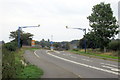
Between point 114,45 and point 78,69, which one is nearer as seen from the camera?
point 78,69

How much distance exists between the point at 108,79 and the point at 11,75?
5.74 m

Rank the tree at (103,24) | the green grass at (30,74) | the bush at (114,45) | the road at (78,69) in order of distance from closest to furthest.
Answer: the green grass at (30,74)
the road at (78,69)
the tree at (103,24)
the bush at (114,45)

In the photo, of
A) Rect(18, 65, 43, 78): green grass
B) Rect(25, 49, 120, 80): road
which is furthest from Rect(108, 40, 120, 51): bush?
Rect(18, 65, 43, 78): green grass

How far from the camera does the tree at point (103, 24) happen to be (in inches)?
1901

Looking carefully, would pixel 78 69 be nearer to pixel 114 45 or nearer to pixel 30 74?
pixel 30 74

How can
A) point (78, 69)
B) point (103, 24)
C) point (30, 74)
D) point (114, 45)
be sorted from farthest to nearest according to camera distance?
point (114, 45), point (103, 24), point (78, 69), point (30, 74)

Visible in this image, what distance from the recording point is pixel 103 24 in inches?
1934

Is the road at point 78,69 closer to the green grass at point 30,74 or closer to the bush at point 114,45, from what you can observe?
the green grass at point 30,74

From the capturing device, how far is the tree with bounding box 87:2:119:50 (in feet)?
158

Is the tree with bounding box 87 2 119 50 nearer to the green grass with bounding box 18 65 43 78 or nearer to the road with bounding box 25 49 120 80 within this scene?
the road with bounding box 25 49 120 80

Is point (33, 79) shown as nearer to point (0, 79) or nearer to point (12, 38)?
point (0, 79)

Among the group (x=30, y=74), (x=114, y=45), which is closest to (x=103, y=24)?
(x=114, y=45)

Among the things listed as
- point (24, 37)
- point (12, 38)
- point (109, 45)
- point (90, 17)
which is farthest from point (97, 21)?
point (12, 38)

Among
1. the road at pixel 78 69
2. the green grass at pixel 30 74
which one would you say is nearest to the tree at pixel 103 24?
the road at pixel 78 69
